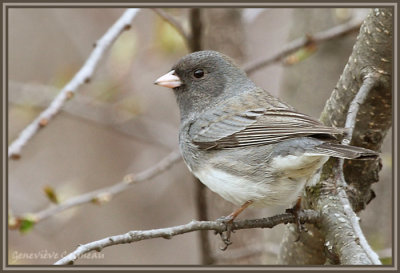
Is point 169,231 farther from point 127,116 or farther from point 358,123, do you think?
point 127,116

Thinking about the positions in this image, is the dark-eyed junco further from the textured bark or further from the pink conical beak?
the textured bark

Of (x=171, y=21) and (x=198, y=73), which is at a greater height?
(x=171, y=21)

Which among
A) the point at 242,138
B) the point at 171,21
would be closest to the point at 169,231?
the point at 242,138

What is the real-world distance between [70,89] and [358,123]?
3.79 feet

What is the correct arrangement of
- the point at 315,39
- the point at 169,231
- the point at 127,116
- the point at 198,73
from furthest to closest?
the point at 127,116
the point at 315,39
the point at 198,73
the point at 169,231

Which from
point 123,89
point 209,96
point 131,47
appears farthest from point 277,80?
point 209,96

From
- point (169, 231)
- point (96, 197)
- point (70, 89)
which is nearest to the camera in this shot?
point (169, 231)

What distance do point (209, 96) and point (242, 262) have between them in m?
1.15

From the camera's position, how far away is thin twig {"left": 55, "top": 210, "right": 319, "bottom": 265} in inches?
58.9

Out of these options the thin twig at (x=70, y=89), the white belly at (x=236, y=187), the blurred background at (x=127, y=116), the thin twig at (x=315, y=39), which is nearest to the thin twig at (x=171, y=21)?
the thin twig at (x=70, y=89)

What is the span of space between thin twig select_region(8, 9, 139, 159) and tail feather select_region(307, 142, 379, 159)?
865 millimetres

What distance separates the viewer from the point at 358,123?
Answer: 7.20 ft

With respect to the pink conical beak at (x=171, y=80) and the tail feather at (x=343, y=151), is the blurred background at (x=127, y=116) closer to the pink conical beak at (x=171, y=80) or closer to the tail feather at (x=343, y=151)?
the pink conical beak at (x=171, y=80)

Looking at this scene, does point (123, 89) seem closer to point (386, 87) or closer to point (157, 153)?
point (157, 153)
